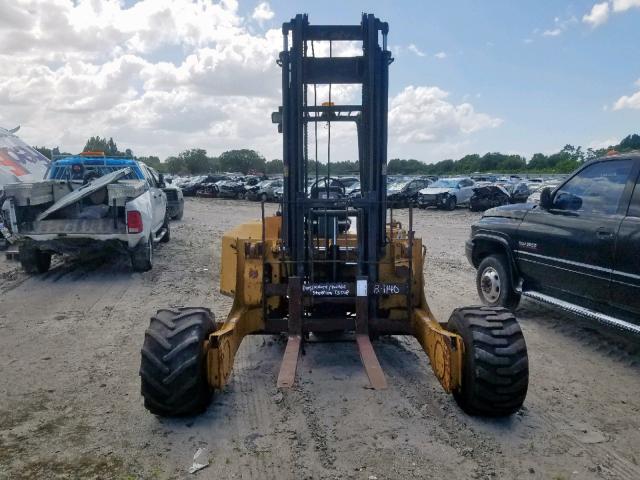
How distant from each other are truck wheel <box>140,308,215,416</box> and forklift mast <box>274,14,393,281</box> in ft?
4.01

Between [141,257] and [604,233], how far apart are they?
730cm

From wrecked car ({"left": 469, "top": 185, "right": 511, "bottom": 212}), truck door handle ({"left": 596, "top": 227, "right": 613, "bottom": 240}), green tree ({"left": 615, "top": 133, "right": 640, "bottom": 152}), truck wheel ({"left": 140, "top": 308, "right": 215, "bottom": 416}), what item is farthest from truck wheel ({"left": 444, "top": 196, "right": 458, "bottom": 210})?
truck wheel ({"left": 140, "top": 308, "right": 215, "bottom": 416})

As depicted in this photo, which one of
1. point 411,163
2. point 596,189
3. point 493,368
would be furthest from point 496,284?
point 411,163

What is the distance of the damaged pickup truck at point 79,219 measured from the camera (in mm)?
9492

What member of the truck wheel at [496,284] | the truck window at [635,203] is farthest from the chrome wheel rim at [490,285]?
the truck window at [635,203]

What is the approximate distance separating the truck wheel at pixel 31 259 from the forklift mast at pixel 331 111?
6579 millimetres

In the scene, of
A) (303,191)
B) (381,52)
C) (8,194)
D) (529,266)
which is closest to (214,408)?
(303,191)

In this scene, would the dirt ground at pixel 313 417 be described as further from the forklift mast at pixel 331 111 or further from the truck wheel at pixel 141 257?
the truck wheel at pixel 141 257

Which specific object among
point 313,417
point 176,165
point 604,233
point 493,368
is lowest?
point 313,417

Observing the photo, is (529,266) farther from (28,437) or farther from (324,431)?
(28,437)

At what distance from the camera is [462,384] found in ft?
13.8

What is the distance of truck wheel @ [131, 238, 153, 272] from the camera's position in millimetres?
9898

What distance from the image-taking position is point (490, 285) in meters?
7.62

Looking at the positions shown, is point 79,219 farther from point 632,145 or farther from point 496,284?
point 632,145
